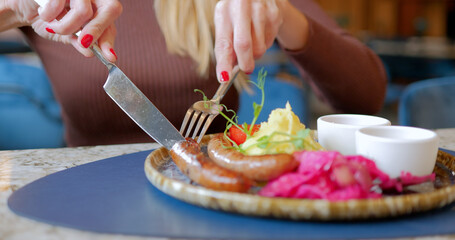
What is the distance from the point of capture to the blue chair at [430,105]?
7.98 ft

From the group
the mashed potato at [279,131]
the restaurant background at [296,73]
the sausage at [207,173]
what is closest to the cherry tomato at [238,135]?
the mashed potato at [279,131]

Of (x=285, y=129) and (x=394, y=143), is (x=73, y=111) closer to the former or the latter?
(x=285, y=129)

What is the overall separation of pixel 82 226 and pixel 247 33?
2.40 feet

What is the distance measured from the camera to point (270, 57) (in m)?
6.32

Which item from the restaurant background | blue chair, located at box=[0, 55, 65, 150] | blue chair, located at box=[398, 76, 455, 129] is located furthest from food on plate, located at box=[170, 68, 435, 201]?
blue chair, located at box=[0, 55, 65, 150]

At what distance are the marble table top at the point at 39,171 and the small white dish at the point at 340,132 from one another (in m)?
0.35

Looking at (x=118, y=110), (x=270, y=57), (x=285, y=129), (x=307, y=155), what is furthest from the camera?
(x=270, y=57)

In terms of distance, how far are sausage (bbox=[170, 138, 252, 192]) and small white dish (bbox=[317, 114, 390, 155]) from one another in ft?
0.98

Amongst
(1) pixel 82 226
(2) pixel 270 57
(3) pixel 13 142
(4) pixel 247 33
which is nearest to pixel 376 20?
(2) pixel 270 57

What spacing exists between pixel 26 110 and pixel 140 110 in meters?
2.24

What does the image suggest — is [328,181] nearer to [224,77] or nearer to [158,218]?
[158,218]

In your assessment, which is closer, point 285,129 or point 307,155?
point 307,155

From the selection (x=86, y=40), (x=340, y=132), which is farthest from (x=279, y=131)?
(x=86, y=40)

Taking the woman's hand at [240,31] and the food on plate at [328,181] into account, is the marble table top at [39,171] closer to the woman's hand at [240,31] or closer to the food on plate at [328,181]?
the food on plate at [328,181]
